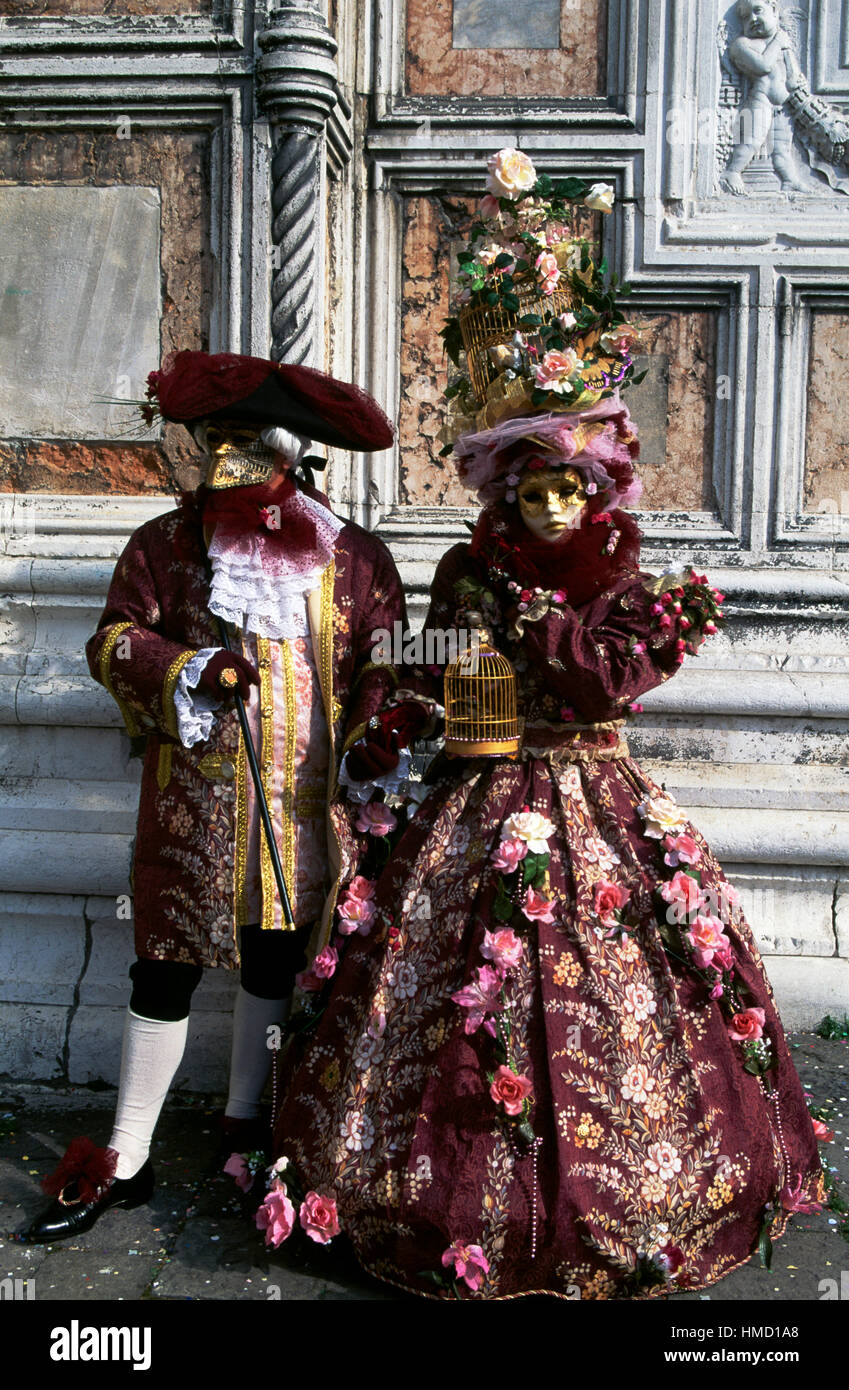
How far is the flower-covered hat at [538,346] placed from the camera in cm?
265

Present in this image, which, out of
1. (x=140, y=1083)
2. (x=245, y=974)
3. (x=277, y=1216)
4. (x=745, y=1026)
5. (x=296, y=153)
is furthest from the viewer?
(x=296, y=153)

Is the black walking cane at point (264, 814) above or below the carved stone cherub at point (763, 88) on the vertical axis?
below

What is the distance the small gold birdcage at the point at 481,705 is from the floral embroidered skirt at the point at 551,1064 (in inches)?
4.6

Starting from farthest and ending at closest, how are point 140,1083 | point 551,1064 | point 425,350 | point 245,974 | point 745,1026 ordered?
1. point 425,350
2. point 245,974
3. point 140,1083
4. point 745,1026
5. point 551,1064

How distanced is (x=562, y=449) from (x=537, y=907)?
1.00m

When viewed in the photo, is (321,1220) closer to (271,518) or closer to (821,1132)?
(821,1132)

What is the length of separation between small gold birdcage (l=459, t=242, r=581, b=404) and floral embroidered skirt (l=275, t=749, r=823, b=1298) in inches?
36.0

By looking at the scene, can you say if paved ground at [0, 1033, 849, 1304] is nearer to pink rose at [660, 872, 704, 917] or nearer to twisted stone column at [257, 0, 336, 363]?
pink rose at [660, 872, 704, 917]

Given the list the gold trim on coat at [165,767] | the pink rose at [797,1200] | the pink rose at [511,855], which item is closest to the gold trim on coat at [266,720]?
the gold trim on coat at [165,767]

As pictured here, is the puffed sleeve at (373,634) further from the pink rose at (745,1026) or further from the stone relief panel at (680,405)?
the stone relief panel at (680,405)

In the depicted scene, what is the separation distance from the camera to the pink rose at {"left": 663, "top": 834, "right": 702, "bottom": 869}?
8.80 ft

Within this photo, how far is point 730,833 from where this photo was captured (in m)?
3.54

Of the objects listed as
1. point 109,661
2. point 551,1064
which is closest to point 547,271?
point 109,661

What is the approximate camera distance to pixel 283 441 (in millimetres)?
2811
